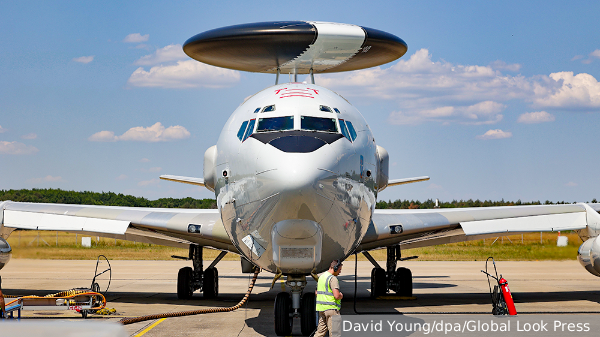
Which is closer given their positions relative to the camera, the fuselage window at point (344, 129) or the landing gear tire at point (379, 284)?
the fuselage window at point (344, 129)

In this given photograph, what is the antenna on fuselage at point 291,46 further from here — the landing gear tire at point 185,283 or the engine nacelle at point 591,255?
the engine nacelle at point 591,255

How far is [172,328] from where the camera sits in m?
12.1

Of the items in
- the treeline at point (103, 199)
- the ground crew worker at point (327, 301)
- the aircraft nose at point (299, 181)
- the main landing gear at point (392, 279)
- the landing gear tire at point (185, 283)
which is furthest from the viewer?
the treeline at point (103, 199)

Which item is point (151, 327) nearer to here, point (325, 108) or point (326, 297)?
point (326, 297)

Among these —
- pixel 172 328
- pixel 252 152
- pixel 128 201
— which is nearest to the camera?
pixel 252 152

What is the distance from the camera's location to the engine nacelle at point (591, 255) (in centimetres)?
1534

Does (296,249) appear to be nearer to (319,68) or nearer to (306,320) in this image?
(306,320)

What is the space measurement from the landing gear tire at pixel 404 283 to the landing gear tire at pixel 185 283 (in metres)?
6.19

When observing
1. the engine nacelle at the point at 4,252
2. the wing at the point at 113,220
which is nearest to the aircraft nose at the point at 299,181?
the wing at the point at 113,220

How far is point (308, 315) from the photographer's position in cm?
1059

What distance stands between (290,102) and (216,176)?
1933 mm

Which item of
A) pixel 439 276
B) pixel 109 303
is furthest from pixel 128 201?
pixel 109 303

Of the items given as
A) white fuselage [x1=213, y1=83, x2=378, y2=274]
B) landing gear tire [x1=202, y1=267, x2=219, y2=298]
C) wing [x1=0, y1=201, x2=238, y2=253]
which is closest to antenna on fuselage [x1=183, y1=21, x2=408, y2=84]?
wing [x1=0, y1=201, x2=238, y2=253]

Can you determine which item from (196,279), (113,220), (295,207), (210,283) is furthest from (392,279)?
(295,207)
